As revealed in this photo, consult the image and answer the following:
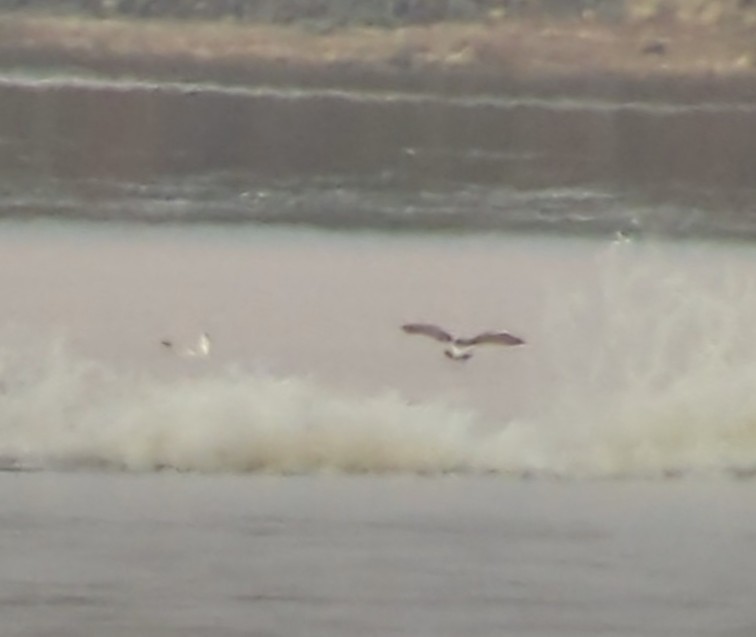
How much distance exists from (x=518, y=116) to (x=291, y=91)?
283mm

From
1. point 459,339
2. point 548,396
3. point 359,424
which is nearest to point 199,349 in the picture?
point 359,424

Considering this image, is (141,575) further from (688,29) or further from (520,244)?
→ (688,29)

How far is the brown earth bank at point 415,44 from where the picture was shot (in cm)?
286

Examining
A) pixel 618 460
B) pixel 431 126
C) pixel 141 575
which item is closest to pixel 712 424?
pixel 618 460

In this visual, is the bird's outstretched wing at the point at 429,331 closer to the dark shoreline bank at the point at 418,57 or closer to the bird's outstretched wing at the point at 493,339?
the bird's outstretched wing at the point at 493,339

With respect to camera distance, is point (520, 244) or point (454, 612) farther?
point (520, 244)

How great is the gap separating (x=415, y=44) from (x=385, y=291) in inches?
12.3

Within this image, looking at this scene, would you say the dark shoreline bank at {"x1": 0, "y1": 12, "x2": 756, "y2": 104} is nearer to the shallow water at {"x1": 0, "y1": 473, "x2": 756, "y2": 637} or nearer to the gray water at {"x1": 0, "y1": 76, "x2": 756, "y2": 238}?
the gray water at {"x1": 0, "y1": 76, "x2": 756, "y2": 238}

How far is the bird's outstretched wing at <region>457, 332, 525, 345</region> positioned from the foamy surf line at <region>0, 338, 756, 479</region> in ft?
0.30

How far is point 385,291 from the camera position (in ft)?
9.61

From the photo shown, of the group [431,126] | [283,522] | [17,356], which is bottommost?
[283,522]

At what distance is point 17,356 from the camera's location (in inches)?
115

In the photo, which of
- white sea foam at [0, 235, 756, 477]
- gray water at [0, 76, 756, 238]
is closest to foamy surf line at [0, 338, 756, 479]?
white sea foam at [0, 235, 756, 477]

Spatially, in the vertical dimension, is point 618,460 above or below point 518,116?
below
